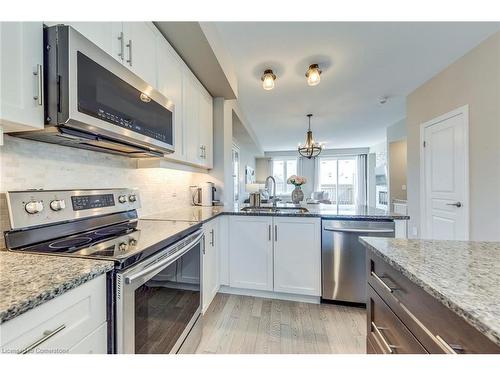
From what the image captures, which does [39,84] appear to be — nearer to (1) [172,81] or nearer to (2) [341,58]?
(1) [172,81]

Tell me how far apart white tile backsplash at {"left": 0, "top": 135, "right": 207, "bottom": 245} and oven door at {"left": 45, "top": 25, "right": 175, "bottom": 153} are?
0.32 m

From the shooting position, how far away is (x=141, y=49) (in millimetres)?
1379

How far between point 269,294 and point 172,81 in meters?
2.17

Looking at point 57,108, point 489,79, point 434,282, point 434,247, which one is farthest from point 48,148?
point 489,79

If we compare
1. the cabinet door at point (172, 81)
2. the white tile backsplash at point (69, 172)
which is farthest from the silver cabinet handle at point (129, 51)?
the white tile backsplash at point (69, 172)

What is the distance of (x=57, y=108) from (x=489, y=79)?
3410 mm

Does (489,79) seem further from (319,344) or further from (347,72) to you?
(319,344)

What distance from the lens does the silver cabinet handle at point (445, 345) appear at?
533 mm

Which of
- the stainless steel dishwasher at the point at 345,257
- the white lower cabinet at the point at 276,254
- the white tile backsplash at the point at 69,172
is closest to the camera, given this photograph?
the white tile backsplash at the point at 69,172

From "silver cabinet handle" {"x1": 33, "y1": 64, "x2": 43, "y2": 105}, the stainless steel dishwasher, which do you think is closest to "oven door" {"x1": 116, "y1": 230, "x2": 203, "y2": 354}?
"silver cabinet handle" {"x1": 33, "y1": 64, "x2": 43, "y2": 105}

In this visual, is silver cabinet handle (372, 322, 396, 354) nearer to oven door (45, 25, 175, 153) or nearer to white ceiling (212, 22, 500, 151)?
oven door (45, 25, 175, 153)

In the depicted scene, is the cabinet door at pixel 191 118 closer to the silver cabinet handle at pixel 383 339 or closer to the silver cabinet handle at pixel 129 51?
the silver cabinet handle at pixel 129 51

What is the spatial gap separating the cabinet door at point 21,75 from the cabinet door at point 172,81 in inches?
32.5

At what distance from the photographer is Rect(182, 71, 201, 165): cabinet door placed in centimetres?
202
